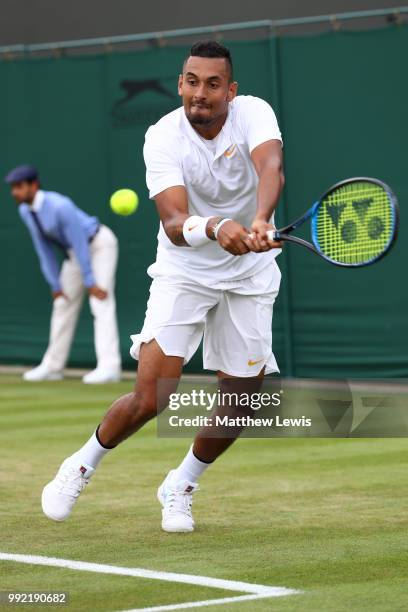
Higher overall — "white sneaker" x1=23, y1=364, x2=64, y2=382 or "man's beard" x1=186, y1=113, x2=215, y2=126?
"man's beard" x1=186, y1=113, x2=215, y2=126

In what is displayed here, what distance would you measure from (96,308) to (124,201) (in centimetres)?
102

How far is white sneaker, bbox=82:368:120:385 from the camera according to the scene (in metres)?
12.8

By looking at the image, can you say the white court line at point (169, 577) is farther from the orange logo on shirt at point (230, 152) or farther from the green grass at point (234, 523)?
the orange logo on shirt at point (230, 152)

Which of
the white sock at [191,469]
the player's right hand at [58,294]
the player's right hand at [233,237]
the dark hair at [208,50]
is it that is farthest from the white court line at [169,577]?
the player's right hand at [58,294]

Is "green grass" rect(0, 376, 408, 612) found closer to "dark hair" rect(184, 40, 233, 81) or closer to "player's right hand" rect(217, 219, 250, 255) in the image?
"player's right hand" rect(217, 219, 250, 255)

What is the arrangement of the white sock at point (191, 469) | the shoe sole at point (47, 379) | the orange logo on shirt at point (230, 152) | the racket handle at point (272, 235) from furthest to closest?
1. the shoe sole at point (47, 379)
2. the white sock at point (191, 469)
3. the orange logo on shirt at point (230, 152)
4. the racket handle at point (272, 235)

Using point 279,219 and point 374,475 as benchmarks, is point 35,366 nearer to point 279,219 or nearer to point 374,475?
point 279,219

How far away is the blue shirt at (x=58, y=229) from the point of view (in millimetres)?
12492

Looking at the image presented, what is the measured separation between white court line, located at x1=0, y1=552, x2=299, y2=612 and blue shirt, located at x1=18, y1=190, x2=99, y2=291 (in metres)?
7.07

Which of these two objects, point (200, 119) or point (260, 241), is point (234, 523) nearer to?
point (260, 241)

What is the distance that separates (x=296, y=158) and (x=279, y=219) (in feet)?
1.82

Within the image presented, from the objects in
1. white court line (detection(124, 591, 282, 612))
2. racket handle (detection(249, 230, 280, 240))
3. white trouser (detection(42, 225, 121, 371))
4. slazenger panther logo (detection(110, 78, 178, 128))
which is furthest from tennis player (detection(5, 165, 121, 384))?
white court line (detection(124, 591, 282, 612))

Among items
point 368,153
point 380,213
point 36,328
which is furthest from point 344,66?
point 380,213

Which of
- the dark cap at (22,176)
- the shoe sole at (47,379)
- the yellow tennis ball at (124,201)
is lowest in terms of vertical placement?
the shoe sole at (47,379)
